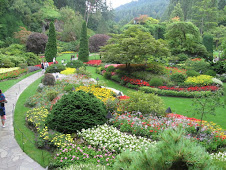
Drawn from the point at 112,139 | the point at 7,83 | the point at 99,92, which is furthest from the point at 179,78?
the point at 7,83

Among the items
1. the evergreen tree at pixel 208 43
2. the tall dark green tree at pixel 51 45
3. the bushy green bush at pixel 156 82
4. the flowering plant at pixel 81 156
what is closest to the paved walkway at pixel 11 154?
the flowering plant at pixel 81 156

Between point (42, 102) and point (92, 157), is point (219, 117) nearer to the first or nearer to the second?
point (92, 157)

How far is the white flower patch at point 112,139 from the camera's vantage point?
20.2 feet

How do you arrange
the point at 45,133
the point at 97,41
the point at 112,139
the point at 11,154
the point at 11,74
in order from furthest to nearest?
the point at 97,41 → the point at 11,74 → the point at 45,133 → the point at 112,139 → the point at 11,154

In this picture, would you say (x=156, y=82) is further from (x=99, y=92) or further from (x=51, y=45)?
(x=51, y=45)

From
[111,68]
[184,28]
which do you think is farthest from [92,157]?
[184,28]

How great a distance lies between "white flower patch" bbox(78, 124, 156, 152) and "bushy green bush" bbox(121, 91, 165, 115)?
1.83m

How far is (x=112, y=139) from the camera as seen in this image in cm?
646

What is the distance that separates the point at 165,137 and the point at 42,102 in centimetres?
910

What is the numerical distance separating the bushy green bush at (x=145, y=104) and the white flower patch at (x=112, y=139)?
1.83 metres

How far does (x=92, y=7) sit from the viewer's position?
51.0 meters

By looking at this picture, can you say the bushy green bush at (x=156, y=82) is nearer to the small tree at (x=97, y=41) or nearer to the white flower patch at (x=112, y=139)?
the white flower patch at (x=112, y=139)

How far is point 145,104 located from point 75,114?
3.15 meters

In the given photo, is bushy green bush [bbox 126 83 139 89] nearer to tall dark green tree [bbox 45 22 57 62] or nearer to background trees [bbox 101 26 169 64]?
background trees [bbox 101 26 169 64]
